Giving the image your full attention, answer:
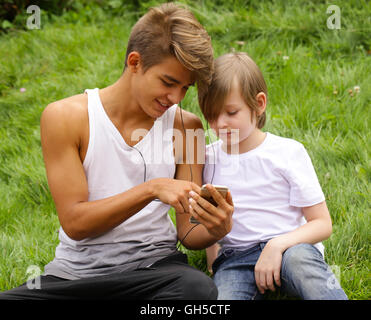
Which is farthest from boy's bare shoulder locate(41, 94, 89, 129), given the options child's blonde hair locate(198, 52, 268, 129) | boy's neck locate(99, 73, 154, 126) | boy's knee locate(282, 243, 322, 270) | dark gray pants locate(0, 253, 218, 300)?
boy's knee locate(282, 243, 322, 270)

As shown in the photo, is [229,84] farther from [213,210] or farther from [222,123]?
[213,210]

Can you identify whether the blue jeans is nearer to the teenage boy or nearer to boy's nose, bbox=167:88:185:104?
the teenage boy

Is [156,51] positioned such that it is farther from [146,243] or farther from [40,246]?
[40,246]

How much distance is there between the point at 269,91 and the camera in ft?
Result: 12.0

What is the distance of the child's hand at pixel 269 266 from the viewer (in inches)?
79.7

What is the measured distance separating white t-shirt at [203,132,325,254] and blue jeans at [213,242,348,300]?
0.07m

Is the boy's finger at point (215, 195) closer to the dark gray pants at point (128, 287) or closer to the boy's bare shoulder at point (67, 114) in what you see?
the dark gray pants at point (128, 287)

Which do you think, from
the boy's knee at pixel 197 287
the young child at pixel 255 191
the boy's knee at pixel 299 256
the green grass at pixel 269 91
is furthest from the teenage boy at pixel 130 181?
the green grass at pixel 269 91

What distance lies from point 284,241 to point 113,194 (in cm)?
70

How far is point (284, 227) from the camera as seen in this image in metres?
2.15

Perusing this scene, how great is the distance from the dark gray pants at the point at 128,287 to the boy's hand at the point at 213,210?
0.19m

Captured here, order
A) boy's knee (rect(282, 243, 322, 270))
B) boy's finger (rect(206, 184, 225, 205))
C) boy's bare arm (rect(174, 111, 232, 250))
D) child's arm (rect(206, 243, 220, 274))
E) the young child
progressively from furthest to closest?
1. child's arm (rect(206, 243, 220, 274))
2. boy's bare arm (rect(174, 111, 232, 250))
3. the young child
4. boy's knee (rect(282, 243, 322, 270))
5. boy's finger (rect(206, 184, 225, 205))

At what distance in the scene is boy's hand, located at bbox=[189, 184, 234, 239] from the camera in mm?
1849

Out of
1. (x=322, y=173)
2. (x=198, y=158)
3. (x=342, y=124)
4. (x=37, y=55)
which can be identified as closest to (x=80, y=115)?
(x=198, y=158)
